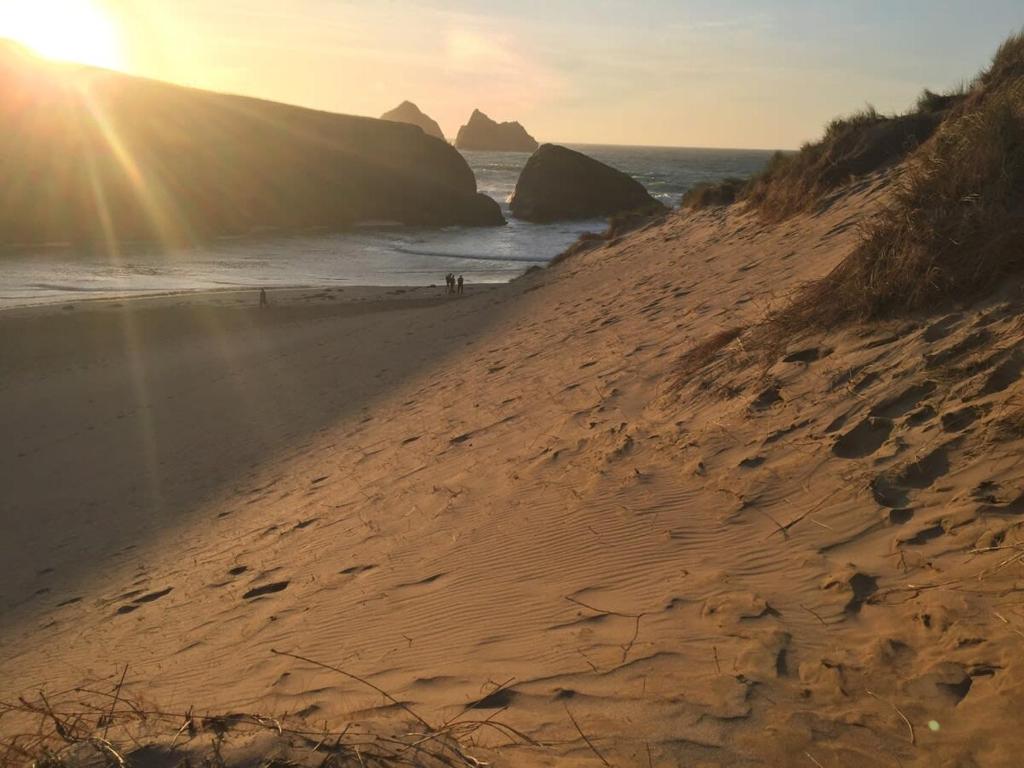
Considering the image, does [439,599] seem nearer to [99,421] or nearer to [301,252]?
[99,421]

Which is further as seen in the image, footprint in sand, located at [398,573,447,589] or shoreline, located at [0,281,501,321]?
shoreline, located at [0,281,501,321]

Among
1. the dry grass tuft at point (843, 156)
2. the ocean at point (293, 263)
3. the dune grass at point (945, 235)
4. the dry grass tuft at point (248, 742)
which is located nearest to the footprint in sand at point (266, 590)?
the dry grass tuft at point (248, 742)

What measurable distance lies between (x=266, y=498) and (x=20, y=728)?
12.3 ft

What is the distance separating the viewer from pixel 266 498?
7.13m

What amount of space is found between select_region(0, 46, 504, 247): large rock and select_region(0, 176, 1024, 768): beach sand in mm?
37935

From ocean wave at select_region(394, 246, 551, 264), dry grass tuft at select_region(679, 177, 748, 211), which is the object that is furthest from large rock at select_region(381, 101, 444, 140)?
dry grass tuft at select_region(679, 177, 748, 211)

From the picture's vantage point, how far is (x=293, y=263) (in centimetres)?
3397

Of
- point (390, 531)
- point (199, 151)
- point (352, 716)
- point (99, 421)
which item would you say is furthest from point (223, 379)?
point (199, 151)

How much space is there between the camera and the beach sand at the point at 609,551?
2609 mm

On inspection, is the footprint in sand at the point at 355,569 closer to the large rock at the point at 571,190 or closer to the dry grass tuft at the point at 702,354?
the dry grass tuft at the point at 702,354

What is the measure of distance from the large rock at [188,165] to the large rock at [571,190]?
9.85ft

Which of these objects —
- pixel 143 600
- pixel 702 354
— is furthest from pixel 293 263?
pixel 143 600

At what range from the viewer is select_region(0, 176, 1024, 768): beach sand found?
8.56 feet

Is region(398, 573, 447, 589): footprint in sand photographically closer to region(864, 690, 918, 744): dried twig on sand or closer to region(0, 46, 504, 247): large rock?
region(864, 690, 918, 744): dried twig on sand
